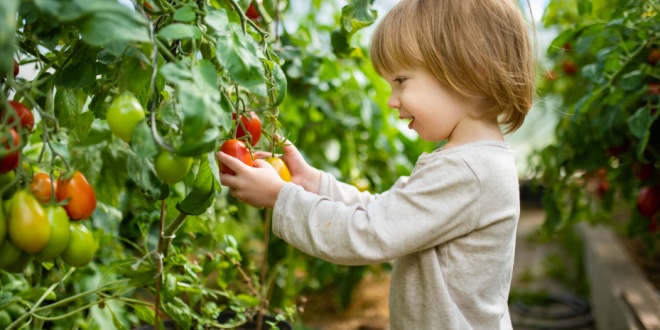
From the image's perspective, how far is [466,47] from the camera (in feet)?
3.59

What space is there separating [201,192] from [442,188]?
0.36 meters

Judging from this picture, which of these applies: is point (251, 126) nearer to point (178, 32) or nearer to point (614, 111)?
point (178, 32)

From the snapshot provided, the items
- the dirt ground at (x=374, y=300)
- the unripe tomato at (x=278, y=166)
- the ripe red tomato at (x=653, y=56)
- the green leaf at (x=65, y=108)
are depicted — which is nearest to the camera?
the green leaf at (x=65, y=108)

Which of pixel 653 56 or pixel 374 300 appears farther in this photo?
pixel 374 300

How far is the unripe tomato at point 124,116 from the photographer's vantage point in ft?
2.38

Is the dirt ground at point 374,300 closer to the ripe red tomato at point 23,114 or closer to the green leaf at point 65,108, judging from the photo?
the green leaf at point 65,108

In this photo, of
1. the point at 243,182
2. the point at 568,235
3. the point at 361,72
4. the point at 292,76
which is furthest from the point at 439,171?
the point at 568,235

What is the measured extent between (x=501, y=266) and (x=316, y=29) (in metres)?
1.48

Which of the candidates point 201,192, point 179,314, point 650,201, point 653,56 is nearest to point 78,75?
point 201,192

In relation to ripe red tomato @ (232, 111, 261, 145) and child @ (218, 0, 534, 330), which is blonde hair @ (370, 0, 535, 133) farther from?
ripe red tomato @ (232, 111, 261, 145)

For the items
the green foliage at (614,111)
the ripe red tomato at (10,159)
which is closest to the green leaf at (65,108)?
the ripe red tomato at (10,159)

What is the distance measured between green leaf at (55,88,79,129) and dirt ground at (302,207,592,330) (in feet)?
4.46

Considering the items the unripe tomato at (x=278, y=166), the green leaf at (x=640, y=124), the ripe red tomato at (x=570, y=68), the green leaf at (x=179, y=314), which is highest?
the unripe tomato at (x=278, y=166)

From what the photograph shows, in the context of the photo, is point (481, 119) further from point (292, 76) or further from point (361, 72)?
point (361, 72)
